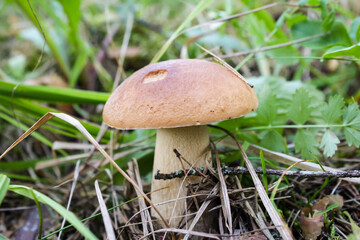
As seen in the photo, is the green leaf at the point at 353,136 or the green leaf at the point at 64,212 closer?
the green leaf at the point at 64,212

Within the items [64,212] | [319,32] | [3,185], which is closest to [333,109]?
[319,32]

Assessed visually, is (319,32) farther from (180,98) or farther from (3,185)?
(3,185)

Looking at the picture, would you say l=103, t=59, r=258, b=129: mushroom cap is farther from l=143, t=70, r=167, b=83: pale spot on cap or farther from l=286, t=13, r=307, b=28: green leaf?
l=286, t=13, r=307, b=28: green leaf

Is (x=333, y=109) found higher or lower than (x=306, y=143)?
higher

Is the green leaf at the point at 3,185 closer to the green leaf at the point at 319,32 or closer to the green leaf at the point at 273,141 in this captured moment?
the green leaf at the point at 273,141

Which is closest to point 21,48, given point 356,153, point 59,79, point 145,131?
point 59,79

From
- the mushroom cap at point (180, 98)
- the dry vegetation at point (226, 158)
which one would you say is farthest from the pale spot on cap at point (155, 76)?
the dry vegetation at point (226, 158)

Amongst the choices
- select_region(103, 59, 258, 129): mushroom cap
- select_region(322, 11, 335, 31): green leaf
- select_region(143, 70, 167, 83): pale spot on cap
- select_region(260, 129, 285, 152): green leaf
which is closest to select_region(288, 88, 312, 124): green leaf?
select_region(260, 129, 285, 152): green leaf
